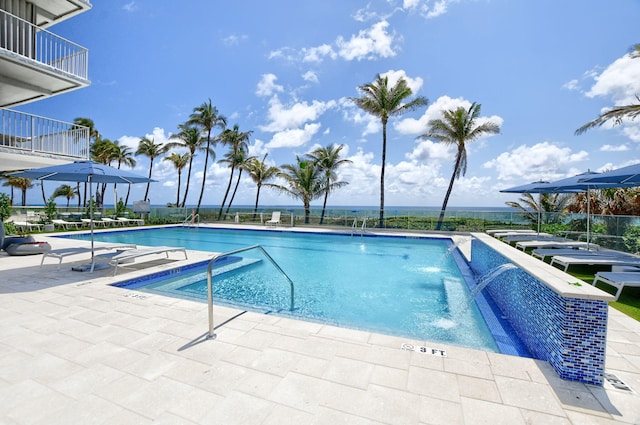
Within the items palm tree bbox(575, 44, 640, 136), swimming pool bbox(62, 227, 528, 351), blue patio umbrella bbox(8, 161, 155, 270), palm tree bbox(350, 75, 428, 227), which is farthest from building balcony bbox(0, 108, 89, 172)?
palm tree bbox(575, 44, 640, 136)

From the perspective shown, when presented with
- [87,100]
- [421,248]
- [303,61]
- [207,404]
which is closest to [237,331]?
[207,404]

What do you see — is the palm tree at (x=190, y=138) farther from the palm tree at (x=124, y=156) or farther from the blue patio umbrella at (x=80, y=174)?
the blue patio umbrella at (x=80, y=174)

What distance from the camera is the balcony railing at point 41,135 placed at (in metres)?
8.52

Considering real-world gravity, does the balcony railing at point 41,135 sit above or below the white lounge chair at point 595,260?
above

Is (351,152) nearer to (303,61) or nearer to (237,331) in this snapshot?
(303,61)

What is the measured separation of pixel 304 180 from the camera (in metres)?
18.4

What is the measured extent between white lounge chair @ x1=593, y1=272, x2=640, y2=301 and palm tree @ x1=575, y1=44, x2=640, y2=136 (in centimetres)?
834

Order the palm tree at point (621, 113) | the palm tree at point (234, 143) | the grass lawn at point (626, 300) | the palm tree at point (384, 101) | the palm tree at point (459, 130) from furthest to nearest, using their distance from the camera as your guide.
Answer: the palm tree at point (234, 143), the palm tree at point (384, 101), the palm tree at point (459, 130), the palm tree at point (621, 113), the grass lawn at point (626, 300)

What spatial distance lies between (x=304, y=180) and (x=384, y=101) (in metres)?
6.53

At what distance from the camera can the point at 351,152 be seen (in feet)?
61.9

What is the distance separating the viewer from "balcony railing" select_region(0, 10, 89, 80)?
8.34 m

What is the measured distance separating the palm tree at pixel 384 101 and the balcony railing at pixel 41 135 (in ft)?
43.3

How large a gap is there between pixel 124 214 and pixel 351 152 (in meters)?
14.9

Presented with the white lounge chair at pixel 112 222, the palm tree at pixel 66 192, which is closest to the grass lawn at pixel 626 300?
the white lounge chair at pixel 112 222
